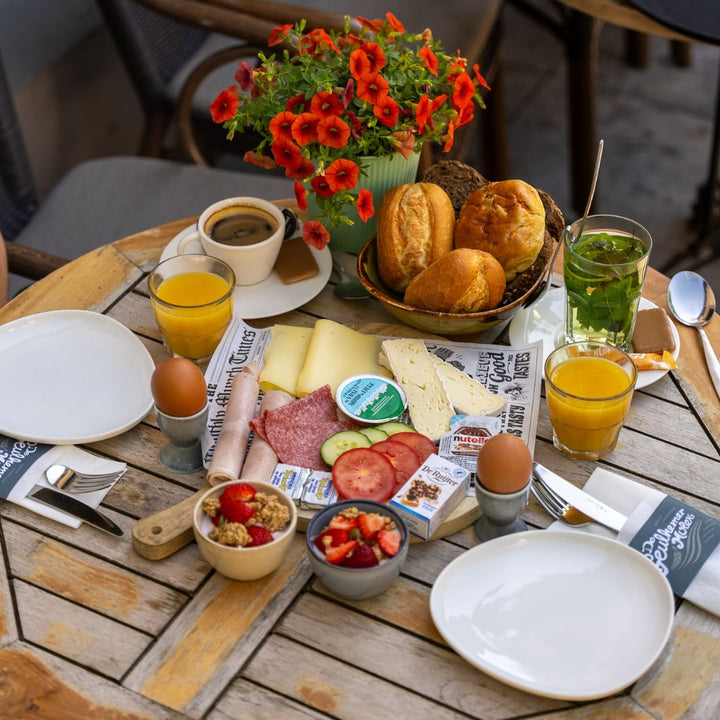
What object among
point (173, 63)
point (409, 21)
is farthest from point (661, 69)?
point (173, 63)

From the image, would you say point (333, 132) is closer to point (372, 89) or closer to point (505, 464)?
point (372, 89)

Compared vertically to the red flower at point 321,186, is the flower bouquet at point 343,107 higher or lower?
higher

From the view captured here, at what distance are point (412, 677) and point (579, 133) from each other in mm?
2376

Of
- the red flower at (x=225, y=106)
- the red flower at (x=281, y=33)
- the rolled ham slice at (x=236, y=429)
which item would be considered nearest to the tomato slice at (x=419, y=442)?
the rolled ham slice at (x=236, y=429)

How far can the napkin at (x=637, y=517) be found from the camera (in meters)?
1.24

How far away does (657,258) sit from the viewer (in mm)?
3279

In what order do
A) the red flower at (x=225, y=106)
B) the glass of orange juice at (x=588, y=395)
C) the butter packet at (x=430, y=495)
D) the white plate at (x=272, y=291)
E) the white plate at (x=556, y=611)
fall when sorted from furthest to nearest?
the white plate at (x=272, y=291) < the red flower at (x=225, y=106) < the glass of orange juice at (x=588, y=395) < the butter packet at (x=430, y=495) < the white plate at (x=556, y=611)

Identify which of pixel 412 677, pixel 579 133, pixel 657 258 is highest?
pixel 412 677

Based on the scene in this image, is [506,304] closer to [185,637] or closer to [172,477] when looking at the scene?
[172,477]

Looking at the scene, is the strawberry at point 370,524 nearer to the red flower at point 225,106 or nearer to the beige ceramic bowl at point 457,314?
the beige ceramic bowl at point 457,314

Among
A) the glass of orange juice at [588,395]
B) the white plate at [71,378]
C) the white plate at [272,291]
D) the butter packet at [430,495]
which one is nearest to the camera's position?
the butter packet at [430,495]

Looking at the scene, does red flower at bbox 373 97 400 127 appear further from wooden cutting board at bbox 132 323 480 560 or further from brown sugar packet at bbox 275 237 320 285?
wooden cutting board at bbox 132 323 480 560

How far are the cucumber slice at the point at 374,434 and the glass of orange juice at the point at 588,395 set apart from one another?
0.25 m

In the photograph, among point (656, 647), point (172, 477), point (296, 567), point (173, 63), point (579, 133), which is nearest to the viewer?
point (656, 647)
